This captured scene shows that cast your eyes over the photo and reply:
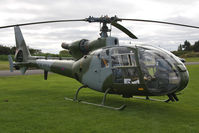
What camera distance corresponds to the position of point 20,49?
15.2 meters

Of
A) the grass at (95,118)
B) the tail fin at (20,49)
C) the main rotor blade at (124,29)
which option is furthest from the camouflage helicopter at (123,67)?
the tail fin at (20,49)

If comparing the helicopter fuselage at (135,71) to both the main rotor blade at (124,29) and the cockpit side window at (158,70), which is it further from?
the main rotor blade at (124,29)

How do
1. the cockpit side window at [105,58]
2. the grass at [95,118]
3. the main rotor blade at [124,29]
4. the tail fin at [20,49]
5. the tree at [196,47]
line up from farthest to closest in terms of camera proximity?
1. the tree at [196,47]
2. the tail fin at [20,49]
3. the main rotor blade at [124,29]
4. the cockpit side window at [105,58]
5. the grass at [95,118]

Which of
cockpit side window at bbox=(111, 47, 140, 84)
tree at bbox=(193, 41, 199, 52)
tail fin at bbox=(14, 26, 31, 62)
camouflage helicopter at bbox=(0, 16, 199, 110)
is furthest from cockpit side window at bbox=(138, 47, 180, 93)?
tree at bbox=(193, 41, 199, 52)

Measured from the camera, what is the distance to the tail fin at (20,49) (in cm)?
1490

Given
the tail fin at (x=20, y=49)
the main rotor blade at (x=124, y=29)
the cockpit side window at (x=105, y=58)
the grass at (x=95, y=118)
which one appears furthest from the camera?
the tail fin at (x=20, y=49)

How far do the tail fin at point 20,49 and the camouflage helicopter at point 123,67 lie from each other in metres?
4.81

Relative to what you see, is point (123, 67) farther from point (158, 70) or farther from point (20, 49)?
point (20, 49)

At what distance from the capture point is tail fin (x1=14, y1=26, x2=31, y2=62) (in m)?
14.9

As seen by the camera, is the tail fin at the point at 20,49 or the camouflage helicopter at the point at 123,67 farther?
the tail fin at the point at 20,49

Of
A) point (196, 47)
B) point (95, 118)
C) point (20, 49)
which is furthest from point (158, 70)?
point (196, 47)

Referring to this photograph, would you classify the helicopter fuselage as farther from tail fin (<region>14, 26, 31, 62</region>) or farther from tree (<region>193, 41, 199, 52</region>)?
tree (<region>193, 41, 199, 52</region>)

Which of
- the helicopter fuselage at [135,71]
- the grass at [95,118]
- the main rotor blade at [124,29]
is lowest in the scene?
the grass at [95,118]

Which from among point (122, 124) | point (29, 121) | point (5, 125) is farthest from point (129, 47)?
point (5, 125)
